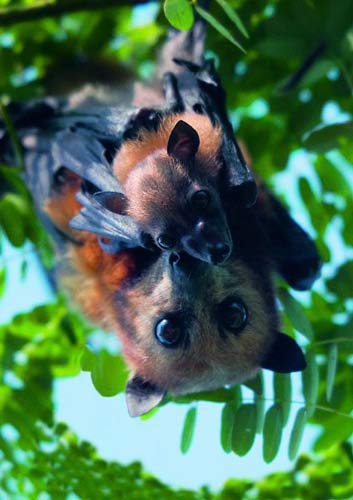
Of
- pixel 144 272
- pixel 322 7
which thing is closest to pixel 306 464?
Answer: pixel 144 272

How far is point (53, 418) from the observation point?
438 cm

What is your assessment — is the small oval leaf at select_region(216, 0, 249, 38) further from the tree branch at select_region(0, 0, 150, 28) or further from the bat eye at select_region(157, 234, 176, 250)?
the tree branch at select_region(0, 0, 150, 28)

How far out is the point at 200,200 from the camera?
3293 mm

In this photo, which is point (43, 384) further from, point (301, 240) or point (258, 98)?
point (258, 98)

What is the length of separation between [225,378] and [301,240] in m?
0.86

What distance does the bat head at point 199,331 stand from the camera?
3.61 meters

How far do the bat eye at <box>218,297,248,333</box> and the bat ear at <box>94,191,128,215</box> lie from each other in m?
0.67

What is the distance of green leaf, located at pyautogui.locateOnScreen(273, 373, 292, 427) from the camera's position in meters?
3.37

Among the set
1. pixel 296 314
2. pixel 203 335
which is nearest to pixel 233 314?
pixel 203 335

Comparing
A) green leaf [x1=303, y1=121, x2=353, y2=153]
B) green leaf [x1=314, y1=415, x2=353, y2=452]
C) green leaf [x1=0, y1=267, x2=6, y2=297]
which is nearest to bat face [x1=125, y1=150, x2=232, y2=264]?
green leaf [x1=303, y1=121, x2=353, y2=153]

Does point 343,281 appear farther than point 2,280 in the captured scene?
No

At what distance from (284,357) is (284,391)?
144mm

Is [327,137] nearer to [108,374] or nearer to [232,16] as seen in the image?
[232,16]

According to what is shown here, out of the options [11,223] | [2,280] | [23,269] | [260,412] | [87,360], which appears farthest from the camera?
[2,280]
